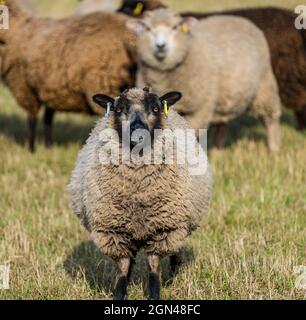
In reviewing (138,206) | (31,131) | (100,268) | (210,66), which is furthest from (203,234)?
(31,131)

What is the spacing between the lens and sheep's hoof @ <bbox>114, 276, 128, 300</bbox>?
4476 mm

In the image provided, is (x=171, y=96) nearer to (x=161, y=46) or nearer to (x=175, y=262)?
A: (x=175, y=262)

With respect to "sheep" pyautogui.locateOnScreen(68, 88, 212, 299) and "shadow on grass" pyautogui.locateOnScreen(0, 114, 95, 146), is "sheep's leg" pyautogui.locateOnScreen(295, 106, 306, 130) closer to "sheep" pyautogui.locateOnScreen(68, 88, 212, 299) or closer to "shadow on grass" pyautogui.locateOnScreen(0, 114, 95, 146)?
"shadow on grass" pyautogui.locateOnScreen(0, 114, 95, 146)

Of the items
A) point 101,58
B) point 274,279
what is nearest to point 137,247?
point 274,279

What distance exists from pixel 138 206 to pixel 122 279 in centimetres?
48

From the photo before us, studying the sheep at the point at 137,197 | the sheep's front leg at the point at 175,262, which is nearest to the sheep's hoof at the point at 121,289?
the sheep at the point at 137,197

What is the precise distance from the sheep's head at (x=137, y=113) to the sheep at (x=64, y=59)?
409cm

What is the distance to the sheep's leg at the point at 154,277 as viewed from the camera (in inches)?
177

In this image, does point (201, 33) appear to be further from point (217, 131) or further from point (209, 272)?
point (209, 272)

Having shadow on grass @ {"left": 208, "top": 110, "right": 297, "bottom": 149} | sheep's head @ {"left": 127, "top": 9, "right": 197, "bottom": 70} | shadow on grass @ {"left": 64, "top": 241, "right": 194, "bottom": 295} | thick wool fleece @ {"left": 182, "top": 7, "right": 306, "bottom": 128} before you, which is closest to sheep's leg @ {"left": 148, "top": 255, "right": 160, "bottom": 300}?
shadow on grass @ {"left": 64, "top": 241, "right": 194, "bottom": 295}

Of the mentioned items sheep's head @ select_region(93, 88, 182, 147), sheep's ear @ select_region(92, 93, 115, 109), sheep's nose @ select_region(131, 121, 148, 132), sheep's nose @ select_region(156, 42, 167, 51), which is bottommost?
sheep's nose @ select_region(131, 121, 148, 132)

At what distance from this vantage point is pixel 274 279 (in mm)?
4840

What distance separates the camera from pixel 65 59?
29.0ft

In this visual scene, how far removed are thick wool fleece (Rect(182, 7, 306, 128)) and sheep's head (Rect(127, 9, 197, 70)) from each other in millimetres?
2169
